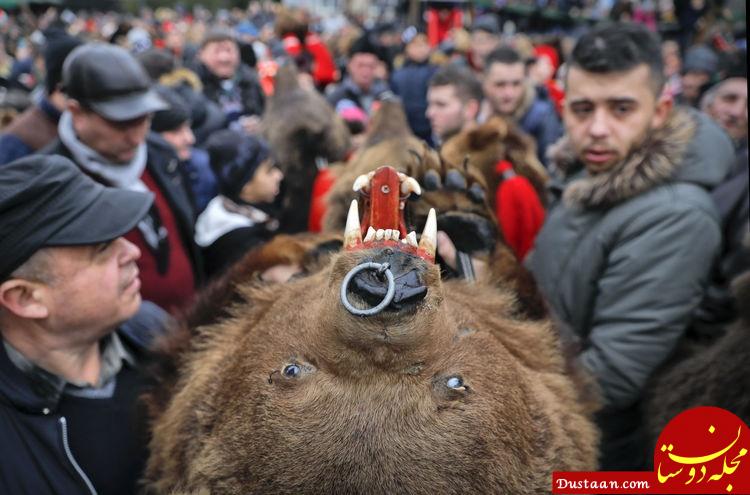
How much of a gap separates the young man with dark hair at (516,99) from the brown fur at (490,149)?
7.96ft

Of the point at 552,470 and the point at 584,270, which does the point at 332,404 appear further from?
the point at 584,270

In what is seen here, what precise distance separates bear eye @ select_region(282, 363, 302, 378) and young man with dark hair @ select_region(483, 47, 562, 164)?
4.61 meters

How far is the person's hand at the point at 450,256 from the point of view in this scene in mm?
2186

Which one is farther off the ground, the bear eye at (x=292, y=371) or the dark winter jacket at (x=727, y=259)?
the bear eye at (x=292, y=371)

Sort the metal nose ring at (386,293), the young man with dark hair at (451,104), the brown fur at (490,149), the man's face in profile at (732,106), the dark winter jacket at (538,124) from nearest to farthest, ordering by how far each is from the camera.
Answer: the metal nose ring at (386,293) < the brown fur at (490,149) < the man's face in profile at (732,106) < the young man with dark hair at (451,104) < the dark winter jacket at (538,124)

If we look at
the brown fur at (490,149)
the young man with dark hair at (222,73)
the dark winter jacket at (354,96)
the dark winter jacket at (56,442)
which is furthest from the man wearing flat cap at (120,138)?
the dark winter jacket at (354,96)

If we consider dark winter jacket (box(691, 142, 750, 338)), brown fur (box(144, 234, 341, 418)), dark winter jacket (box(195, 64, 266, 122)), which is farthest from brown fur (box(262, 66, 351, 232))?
dark winter jacket (box(691, 142, 750, 338))

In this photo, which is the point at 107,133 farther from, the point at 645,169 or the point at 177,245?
the point at 645,169

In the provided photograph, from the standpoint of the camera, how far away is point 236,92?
8195 millimetres

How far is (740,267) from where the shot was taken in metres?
2.21

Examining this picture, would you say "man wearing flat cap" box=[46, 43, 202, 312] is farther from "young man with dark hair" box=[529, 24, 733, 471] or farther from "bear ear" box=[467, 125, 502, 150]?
"young man with dark hair" box=[529, 24, 733, 471]

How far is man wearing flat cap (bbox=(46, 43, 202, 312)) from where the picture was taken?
3295 mm

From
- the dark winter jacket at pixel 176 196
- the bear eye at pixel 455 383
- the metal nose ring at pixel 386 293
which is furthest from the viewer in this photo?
the dark winter jacket at pixel 176 196

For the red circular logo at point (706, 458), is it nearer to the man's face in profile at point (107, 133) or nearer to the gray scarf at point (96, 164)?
the gray scarf at point (96, 164)
